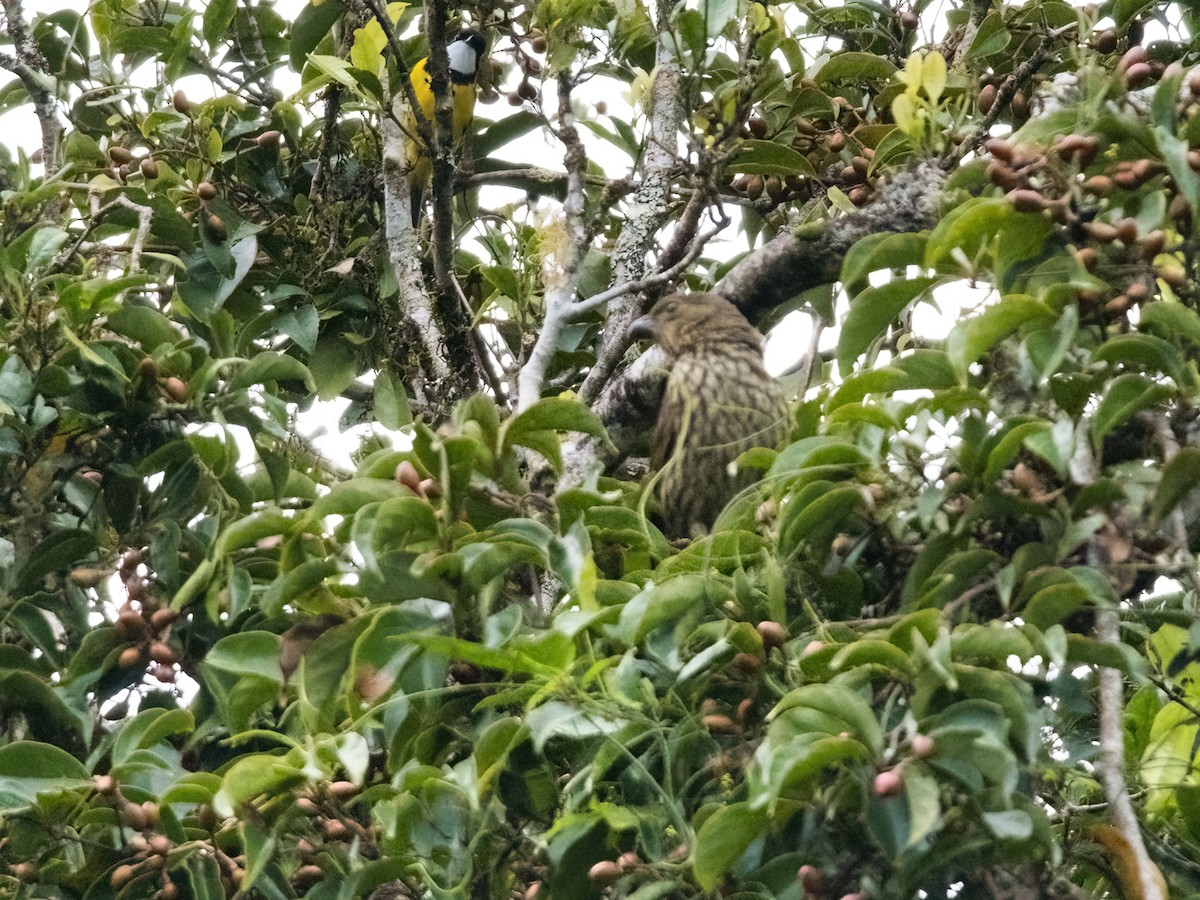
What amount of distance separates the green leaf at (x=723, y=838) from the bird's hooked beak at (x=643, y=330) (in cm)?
236

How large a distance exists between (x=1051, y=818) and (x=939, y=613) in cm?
63

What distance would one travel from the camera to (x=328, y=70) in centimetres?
396

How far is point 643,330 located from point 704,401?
0.38 meters

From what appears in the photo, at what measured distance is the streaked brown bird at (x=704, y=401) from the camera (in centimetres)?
446

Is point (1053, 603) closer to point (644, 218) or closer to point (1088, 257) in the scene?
point (1088, 257)

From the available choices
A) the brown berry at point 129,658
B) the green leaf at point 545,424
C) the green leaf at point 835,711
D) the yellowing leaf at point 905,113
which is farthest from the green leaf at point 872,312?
the brown berry at point 129,658

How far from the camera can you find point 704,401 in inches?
185

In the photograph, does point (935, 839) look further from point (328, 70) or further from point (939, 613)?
point (328, 70)

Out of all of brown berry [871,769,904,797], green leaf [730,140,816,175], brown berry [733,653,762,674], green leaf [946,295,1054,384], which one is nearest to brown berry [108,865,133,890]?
brown berry [733,653,762,674]

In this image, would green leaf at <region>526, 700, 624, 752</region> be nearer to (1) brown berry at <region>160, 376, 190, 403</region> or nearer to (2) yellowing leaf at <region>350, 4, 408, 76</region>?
(1) brown berry at <region>160, 376, 190, 403</region>

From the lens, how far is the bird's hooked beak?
4.35m

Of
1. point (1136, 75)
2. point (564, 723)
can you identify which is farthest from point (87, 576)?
point (1136, 75)

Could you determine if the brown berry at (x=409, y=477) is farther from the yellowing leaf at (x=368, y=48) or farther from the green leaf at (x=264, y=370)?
the yellowing leaf at (x=368, y=48)

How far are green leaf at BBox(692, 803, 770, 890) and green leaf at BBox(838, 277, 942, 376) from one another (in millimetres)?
945
